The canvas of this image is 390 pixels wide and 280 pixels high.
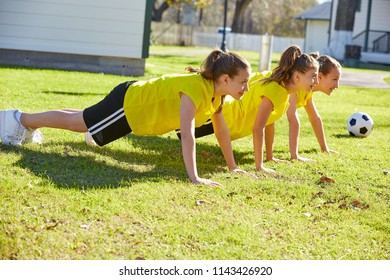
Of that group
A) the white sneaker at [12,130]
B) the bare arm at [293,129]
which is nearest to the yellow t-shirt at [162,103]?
the white sneaker at [12,130]

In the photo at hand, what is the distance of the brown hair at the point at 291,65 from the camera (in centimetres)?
639

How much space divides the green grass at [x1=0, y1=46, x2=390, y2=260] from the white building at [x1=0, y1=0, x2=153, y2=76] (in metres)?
9.05

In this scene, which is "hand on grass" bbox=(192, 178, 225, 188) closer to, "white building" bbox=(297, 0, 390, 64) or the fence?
"white building" bbox=(297, 0, 390, 64)

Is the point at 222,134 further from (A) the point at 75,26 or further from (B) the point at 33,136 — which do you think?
(A) the point at 75,26

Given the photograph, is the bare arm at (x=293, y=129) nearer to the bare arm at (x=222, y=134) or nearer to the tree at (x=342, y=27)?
the bare arm at (x=222, y=134)

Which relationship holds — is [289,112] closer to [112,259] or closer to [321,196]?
[321,196]

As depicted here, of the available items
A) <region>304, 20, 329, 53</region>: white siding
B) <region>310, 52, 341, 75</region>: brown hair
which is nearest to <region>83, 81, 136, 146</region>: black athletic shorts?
<region>310, 52, 341, 75</region>: brown hair

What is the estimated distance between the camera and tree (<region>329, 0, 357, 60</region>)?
31.6m

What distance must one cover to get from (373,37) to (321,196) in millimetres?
31785

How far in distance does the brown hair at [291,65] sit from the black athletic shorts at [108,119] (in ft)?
4.63

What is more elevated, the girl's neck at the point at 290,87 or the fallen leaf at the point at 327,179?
the girl's neck at the point at 290,87

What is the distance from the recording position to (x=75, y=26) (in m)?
16.1

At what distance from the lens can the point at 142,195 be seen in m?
4.84

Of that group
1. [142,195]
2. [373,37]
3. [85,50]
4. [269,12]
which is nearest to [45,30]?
[85,50]
